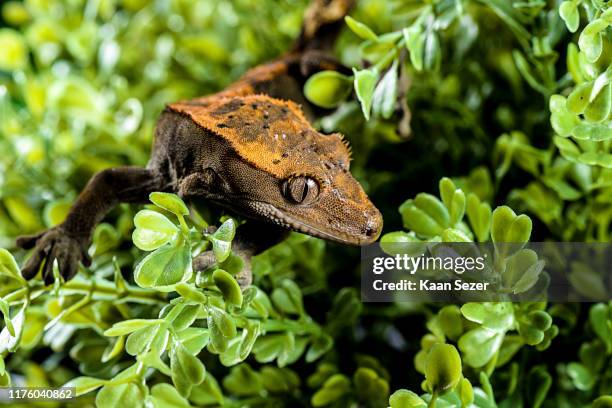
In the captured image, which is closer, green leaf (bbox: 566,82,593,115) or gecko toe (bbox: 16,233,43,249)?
green leaf (bbox: 566,82,593,115)

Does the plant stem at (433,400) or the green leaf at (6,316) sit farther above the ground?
the green leaf at (6,316)

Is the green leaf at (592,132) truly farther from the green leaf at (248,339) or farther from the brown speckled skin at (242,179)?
the green leaf at (248,339)

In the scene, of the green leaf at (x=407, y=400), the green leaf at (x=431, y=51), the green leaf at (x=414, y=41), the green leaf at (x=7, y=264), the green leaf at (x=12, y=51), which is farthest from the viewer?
the green leaf at (x=12, y=51)

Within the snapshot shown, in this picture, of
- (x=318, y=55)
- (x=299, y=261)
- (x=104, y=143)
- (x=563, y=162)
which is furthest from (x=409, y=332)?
(x=104, y=143)

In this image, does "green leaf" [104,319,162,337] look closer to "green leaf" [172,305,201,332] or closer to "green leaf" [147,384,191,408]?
"green leaf" [172,305,201,332]

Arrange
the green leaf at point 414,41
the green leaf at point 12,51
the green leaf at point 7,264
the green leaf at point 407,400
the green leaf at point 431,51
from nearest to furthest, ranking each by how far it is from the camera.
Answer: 1. the green leaf at point 407,400
2. the green leaf at point 7,264
3. the green leaf at point 414,41
4. the green leaf at point 431,51
5. the green leaf at point 12,51

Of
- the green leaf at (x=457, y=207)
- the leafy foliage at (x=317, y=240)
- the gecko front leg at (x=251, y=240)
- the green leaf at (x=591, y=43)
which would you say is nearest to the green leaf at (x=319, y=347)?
the leafy foliage at (x=317, y=240)

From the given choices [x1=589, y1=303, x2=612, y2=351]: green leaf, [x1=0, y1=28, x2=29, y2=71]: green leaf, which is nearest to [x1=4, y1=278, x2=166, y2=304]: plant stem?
[x1=589, y1=303, x2=612, y2=351]: green leaf
